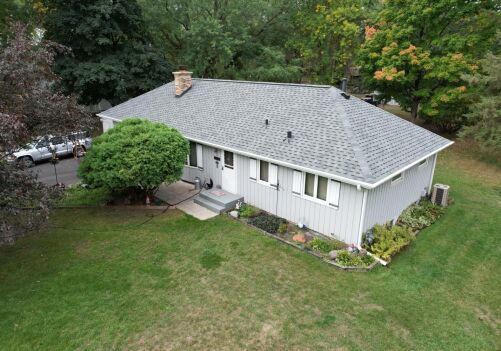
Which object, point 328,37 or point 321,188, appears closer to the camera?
point 321,188

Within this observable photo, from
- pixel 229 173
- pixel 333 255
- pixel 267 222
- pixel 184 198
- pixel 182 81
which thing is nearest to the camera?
pixel 333 255

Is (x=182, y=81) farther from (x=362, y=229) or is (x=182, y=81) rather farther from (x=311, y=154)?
(x=362, y=229)

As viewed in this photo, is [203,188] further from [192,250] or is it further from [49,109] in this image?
[49,109]

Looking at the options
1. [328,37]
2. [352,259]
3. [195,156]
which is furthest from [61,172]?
[328,37]

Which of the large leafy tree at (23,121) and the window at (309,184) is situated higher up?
the large leafy tree at (23,121)

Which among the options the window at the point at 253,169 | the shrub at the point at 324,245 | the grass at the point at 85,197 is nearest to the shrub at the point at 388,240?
the shrub at the point at 324,245

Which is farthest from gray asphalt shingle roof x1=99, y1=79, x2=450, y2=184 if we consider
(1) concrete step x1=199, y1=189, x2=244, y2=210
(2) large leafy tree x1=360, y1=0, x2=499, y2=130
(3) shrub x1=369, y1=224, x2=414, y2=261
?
(2) large leafy tree x1=360, y1=0, x2=499, y2=130

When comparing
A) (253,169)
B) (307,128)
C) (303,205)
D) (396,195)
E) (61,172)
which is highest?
(307,128)

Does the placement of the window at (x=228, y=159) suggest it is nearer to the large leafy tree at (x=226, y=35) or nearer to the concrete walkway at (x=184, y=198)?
the concrete walkway at (x=184, y=198)
